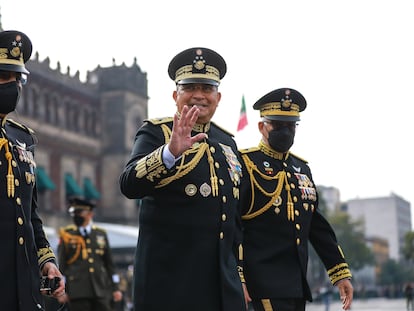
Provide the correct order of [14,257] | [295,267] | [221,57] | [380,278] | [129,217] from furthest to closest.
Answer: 1. [380,278]
2. [129,217]
3. [295,267]
4. [221,57]
5. [14,257]

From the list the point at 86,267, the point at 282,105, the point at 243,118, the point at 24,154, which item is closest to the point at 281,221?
the point at 282,105

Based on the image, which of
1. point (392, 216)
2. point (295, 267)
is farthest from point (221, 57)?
point (392, 216)

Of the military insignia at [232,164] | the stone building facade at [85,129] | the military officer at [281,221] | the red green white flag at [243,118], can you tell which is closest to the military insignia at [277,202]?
the military officer at [281,221]

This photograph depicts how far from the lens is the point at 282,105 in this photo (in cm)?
775

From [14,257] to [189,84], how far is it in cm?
155

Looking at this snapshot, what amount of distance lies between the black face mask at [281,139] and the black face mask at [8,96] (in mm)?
2803

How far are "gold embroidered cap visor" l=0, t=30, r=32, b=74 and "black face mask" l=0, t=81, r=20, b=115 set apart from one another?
106 millimetres

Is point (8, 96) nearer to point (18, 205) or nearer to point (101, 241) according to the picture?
point (18, 205)

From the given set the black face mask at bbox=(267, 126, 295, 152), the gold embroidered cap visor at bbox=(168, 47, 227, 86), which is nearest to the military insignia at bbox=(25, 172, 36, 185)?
the gold embroidered cap visor at bbox=(168, 47, 227, 86)

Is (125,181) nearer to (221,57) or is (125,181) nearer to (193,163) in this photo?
(193,163)

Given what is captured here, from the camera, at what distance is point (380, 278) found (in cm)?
13050

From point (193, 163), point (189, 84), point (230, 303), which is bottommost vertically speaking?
point (230, 303)

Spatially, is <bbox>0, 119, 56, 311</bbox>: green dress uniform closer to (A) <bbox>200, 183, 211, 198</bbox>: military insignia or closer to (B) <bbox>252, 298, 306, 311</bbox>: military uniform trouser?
(A) <bbox>200, 183, 211, 198</bbox>: military insignia

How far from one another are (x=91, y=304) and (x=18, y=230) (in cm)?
800
